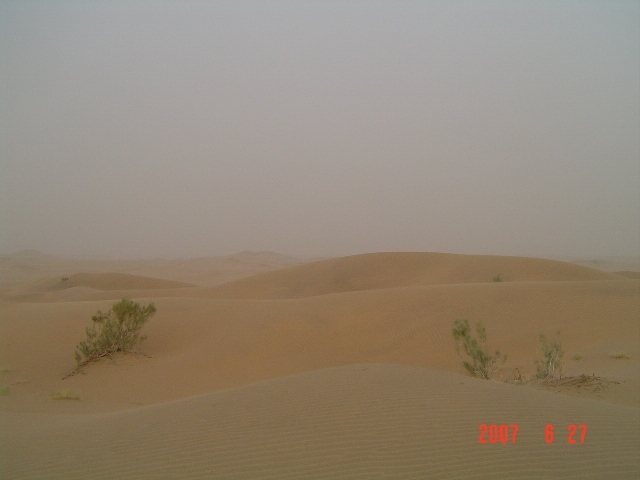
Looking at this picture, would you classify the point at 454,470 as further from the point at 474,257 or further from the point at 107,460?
the point at 474,257

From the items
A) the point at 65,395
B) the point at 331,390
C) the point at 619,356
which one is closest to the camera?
the point at 331,390

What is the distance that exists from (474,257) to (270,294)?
1774 cm

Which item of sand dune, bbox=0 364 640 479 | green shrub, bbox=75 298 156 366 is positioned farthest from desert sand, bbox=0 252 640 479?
green shrub, bbox=75 298 156 366

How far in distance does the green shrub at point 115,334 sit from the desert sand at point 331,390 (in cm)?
48

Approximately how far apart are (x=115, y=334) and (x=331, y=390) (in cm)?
1101

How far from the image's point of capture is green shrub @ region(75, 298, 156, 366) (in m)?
14.6

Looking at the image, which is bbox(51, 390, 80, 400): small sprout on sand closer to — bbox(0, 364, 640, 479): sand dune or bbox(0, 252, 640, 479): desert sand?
bbox(0, 252, 640, 479): desert sand

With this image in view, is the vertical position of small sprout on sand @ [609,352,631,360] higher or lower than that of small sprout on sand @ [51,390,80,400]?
higher
